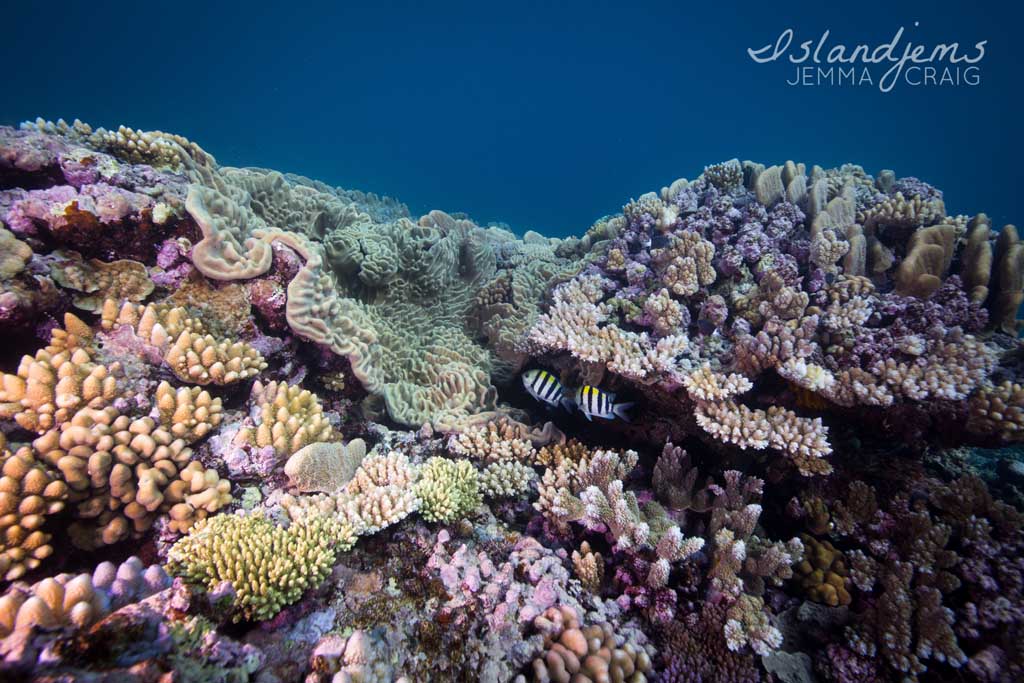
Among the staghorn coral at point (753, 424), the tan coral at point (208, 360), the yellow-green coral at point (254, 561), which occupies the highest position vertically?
the staghorn coral at point (753, 424)

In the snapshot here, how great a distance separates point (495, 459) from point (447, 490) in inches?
34.7

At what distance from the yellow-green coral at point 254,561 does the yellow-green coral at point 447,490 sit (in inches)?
33.6

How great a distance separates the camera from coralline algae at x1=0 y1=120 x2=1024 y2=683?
286 cm

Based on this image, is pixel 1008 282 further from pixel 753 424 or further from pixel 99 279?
pixel 99 279

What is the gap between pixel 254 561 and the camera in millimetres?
2871

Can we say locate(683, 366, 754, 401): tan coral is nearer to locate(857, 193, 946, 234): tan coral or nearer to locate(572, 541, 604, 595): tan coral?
locate(572, 541, 604, 595): tan coral

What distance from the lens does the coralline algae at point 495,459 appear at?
286 centimetres

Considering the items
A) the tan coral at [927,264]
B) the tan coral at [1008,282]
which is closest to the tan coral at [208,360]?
the tan coral at [927,264]

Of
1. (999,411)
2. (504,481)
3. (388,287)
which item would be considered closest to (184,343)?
(388,287)

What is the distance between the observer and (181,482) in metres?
3.30

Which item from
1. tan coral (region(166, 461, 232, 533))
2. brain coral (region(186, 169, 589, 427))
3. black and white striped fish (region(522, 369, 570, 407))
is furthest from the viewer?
black and white striped fish (region(522, 369, 570, 407))

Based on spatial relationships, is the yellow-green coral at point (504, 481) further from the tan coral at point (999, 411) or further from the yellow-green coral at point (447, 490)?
the tan coral at point (999, 411)

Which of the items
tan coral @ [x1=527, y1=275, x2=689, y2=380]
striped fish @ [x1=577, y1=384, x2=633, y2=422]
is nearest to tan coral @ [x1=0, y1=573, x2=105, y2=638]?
striped fish @ [x1=577, y1=384, x2=633, y2=422]

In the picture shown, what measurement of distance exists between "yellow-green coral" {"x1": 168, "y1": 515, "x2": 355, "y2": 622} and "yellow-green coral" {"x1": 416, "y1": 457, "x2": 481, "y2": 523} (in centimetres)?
85
